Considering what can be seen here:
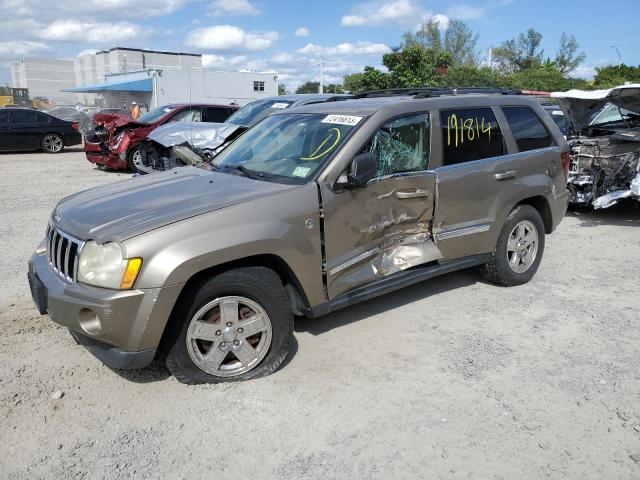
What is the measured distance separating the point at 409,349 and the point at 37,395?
8.15 feet

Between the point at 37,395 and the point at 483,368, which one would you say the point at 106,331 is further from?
the point at 483,368

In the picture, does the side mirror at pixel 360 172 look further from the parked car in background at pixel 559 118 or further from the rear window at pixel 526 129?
the parked car in background at pixel 559 118

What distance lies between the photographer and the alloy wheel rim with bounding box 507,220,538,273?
5105mm

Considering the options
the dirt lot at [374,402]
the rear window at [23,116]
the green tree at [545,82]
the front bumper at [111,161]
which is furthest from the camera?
the green tree at [545,82]

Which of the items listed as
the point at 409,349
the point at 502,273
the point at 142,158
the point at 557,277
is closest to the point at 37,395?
the point at 409,349

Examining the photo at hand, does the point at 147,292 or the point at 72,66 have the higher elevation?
the point at 72,66

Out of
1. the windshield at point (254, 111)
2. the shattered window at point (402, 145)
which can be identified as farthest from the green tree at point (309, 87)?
the shattered window at point (402, 145)

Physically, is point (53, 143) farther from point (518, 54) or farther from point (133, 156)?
point (518, 54)

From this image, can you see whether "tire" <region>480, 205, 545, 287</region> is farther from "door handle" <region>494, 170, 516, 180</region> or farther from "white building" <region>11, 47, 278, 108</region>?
"white building" <region>11, 47, 278, 108</region>

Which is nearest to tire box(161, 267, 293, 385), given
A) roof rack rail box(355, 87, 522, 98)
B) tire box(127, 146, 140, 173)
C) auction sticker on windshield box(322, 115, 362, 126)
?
auction sticker on windshield box(322, 115, 362, 126)

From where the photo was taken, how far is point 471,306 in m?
4.80

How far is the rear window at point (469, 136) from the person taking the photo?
14.8 feet

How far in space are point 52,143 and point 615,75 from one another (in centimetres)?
2936

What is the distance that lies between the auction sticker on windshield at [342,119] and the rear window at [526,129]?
5.67ft
